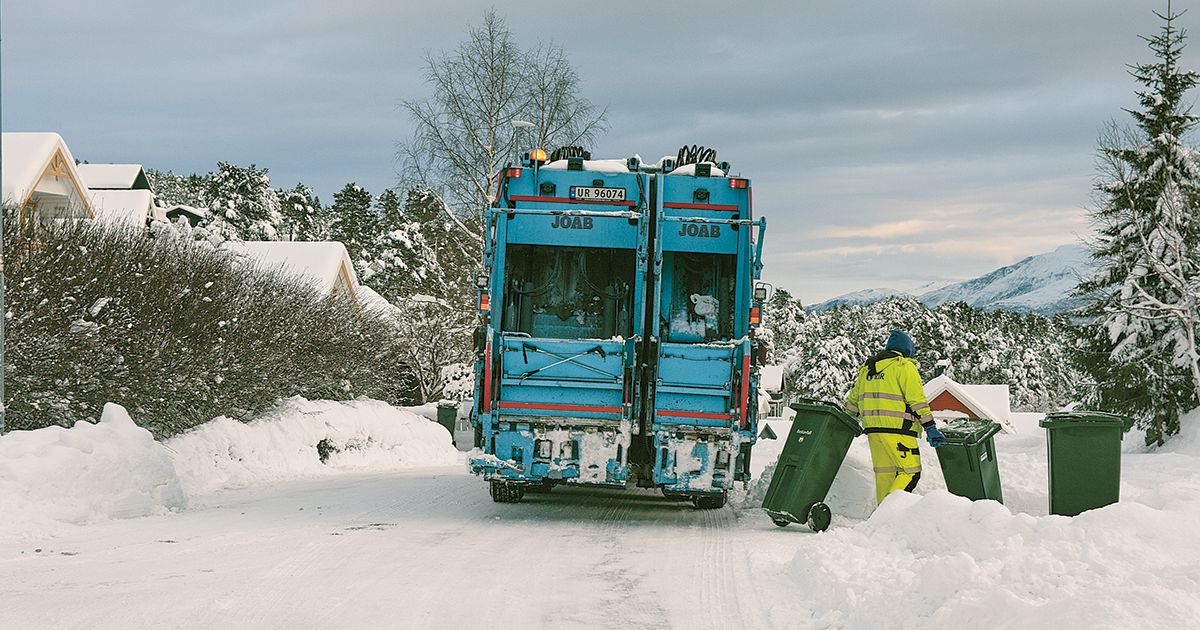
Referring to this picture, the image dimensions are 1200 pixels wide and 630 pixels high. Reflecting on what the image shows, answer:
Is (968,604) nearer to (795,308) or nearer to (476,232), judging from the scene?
(476,232)

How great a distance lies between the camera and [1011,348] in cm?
7944

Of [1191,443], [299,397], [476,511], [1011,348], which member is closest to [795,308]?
[1011,348]

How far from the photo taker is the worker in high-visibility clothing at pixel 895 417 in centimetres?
791

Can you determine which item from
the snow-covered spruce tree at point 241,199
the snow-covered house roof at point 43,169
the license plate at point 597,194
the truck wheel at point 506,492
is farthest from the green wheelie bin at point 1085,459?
the snow-covered spruce tree at point 241,199

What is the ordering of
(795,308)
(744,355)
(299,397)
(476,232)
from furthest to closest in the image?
(795,308) → (476,232) → (299,397) → (744,355)

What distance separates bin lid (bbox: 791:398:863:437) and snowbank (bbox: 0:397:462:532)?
18.9 ft

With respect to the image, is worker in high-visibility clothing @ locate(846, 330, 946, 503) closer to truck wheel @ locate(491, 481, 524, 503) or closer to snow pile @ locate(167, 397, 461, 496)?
truck wheel @ locate(491, 481, 524, 503)

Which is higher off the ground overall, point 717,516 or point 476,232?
point 476,232

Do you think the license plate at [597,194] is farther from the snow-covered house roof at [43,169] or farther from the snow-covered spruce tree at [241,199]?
the snow-covered spruce tree at [241,199]

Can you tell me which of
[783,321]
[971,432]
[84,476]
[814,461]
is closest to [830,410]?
[814,461]

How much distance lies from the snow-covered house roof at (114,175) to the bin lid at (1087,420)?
194ft

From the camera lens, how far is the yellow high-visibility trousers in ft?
26.0

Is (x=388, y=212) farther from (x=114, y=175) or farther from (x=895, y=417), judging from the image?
(x=895, y=417)

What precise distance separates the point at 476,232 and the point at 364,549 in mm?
19819
